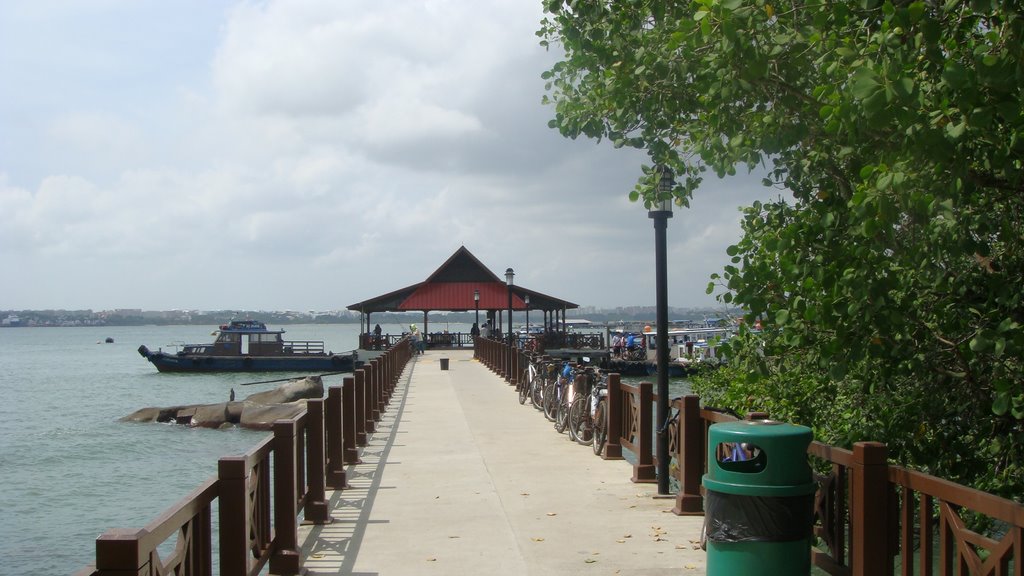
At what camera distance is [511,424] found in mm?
15992

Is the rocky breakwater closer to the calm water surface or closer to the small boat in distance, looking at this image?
the calm water surface

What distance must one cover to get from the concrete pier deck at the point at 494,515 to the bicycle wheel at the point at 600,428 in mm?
171

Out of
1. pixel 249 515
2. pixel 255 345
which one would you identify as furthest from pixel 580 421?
pixel 255 345

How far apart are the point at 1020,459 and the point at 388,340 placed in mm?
47451

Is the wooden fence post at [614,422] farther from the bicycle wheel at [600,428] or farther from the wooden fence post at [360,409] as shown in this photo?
the wooden fence post at [360,409]

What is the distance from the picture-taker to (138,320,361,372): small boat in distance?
61.6 m

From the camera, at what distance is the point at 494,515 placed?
8.57 m

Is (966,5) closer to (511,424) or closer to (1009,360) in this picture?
(1009,360)

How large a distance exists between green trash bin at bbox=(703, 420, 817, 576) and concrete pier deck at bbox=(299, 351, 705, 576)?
1096 mm

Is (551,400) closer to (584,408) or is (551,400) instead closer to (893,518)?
(584,408)

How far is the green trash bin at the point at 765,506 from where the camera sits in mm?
5562

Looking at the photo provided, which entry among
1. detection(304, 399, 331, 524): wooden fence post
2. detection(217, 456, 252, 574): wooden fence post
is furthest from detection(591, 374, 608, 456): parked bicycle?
detection(217, 456, 252, 574): wooden fence post

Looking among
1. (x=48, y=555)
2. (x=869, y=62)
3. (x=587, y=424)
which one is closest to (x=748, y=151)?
(x=869, y=62)

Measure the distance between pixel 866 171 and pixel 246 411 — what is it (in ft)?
94.6
